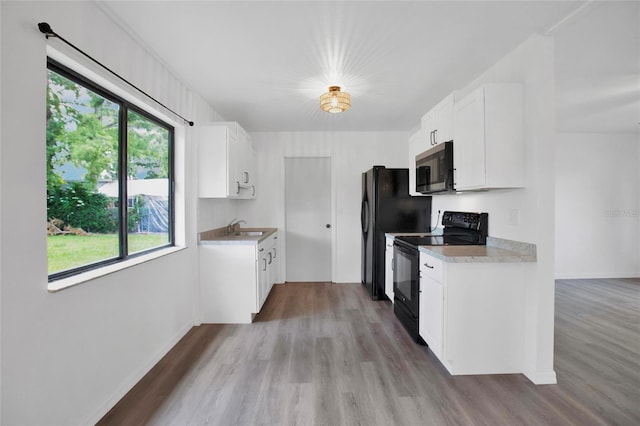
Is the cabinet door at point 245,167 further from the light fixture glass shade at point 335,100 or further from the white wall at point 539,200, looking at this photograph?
the white wall at point 539,200

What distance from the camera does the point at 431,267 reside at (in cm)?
226

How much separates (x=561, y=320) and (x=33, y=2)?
15.5 ft

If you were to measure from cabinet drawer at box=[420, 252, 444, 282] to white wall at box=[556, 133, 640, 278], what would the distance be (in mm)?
3883

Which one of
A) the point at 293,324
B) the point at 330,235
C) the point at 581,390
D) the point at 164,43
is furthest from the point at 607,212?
the point at 164,43

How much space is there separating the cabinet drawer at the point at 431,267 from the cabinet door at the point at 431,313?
0.03 meters

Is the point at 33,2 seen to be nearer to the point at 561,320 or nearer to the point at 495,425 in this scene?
the point at 495,425

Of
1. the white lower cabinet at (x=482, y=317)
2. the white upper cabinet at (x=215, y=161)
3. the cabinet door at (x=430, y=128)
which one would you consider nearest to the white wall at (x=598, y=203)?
the cabinet door at (x=430, y=128)

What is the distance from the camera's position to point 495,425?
160 centimetres

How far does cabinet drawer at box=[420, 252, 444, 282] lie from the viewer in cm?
A: 212

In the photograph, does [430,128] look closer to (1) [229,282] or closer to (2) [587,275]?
(1) [229,282]

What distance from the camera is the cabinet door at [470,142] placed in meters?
2.09

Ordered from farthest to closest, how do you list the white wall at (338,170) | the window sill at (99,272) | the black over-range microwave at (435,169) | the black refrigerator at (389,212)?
the white wall at (338,170) < the black refrigerator at (389,212) < the black over-range microwave at (435,169) < the window sill at (99,272)

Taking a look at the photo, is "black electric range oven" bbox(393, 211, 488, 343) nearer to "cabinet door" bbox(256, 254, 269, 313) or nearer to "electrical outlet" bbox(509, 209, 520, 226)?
"electrical outlet" bbox(509, 209, 520, 226)

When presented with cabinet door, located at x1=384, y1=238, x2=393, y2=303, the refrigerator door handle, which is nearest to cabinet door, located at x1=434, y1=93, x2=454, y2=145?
cabinet door, located at x1=384, y1=238, x2=393, y2=303
